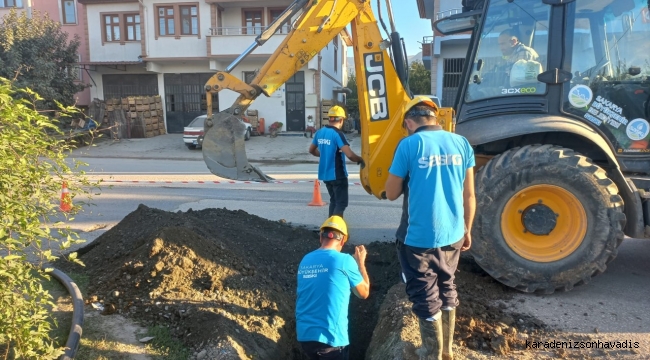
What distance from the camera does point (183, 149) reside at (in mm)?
21938

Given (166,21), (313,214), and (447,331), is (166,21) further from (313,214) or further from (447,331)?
(447,331)

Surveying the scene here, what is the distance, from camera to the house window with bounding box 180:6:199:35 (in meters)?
25.7

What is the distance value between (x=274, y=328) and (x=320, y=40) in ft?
11.1

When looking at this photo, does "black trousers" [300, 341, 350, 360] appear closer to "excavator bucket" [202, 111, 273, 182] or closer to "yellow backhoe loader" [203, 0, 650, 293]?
"yellow backhoe loader" [203, 0, 650, 293]

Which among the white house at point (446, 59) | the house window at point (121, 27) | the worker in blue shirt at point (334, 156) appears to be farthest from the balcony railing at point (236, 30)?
the worker in blue shirt at point (334, 156)

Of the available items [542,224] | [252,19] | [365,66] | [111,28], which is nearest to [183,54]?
[252,19]

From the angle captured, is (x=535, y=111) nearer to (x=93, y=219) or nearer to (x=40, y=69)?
(x=93, y=219)

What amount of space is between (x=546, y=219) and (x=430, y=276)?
197cm

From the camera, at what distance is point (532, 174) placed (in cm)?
460

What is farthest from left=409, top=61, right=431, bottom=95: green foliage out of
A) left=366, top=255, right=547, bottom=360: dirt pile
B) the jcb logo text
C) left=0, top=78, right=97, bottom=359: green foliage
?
left=0, top=78, right=97, bottom=359: green foliage

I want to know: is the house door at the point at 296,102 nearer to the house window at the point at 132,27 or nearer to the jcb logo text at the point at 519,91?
the house window at the point at 132,27

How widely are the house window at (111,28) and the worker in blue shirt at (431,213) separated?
2742 centimetres

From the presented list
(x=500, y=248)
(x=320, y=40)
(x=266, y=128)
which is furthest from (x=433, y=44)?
(x=500, y=248)

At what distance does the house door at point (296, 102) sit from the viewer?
26.3m
